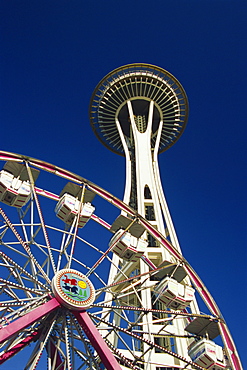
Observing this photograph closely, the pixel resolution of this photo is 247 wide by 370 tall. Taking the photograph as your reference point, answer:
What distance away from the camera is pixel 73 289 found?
523 inches

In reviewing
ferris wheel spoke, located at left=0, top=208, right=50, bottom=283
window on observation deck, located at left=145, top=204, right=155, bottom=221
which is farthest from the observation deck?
ferris wheel spoke, located at left=0, top=208, right=50, bottom=283

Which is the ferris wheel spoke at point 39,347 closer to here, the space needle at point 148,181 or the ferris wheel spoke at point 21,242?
the ferris wheel spoke at point 21,242

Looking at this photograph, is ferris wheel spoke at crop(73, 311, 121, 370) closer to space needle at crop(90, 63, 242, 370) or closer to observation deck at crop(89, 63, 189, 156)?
space needle at crop(90, 63, 242, 370)

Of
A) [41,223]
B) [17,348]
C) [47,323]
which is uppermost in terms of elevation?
[41,223]

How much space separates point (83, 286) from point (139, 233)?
5303 millimetres

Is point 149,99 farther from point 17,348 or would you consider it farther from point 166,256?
point 17,348

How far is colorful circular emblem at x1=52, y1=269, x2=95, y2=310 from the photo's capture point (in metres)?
12.7

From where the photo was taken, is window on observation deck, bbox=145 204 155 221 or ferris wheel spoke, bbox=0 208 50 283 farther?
window on observation deck, bbox=145 204 155 221

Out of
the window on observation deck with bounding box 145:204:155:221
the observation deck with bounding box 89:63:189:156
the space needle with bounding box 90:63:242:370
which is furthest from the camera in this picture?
the observation deck with bounding box 89:63:189:156

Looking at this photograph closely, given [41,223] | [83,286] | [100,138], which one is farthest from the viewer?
[100,138]

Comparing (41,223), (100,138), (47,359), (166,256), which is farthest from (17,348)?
(100,138)

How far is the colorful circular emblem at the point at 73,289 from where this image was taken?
501 inches

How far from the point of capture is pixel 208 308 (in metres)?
16.9

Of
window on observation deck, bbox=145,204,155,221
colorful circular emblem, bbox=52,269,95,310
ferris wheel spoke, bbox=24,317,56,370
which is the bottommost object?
ferris wheel spoke, bbox=24,317,56,370
